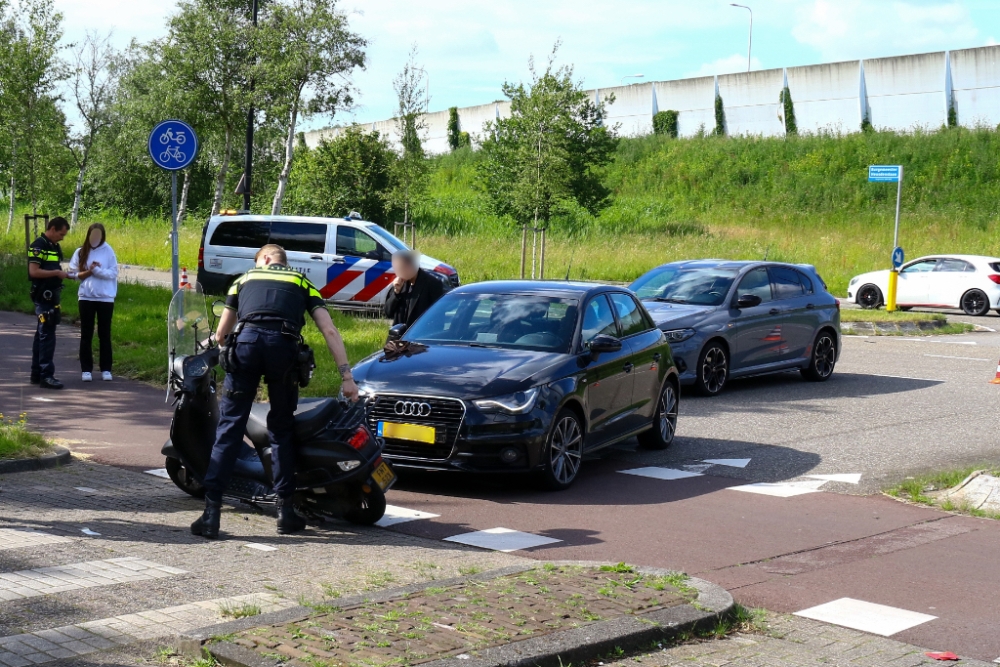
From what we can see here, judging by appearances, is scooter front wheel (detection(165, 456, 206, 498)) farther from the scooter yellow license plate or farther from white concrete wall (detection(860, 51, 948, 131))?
white concrete wall (detection(860, 51, 948, 131))

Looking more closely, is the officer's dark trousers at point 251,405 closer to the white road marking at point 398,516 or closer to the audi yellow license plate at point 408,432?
the white road marking at point 398,516

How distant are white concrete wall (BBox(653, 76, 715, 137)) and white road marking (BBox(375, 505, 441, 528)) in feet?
177

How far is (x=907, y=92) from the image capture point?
53.2m

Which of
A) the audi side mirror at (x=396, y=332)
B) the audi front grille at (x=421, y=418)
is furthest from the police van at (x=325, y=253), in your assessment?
the audi front grille at (x=421, y=418)

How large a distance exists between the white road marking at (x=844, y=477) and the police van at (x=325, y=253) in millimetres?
12976

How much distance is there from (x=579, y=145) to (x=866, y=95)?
2502cm

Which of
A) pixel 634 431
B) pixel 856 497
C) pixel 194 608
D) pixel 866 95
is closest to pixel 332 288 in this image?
pixel 634 431

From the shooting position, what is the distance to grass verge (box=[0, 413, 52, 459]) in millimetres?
8812

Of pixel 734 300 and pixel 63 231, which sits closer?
pixel 63 231

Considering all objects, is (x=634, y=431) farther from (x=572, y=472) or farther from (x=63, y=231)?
(x=63, y=231)

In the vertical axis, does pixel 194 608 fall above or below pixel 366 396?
below

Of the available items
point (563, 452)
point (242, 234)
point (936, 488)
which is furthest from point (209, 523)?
point (242, 234)

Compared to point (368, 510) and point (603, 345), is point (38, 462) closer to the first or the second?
point (368, 510)

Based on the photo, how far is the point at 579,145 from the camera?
34.4 metres
